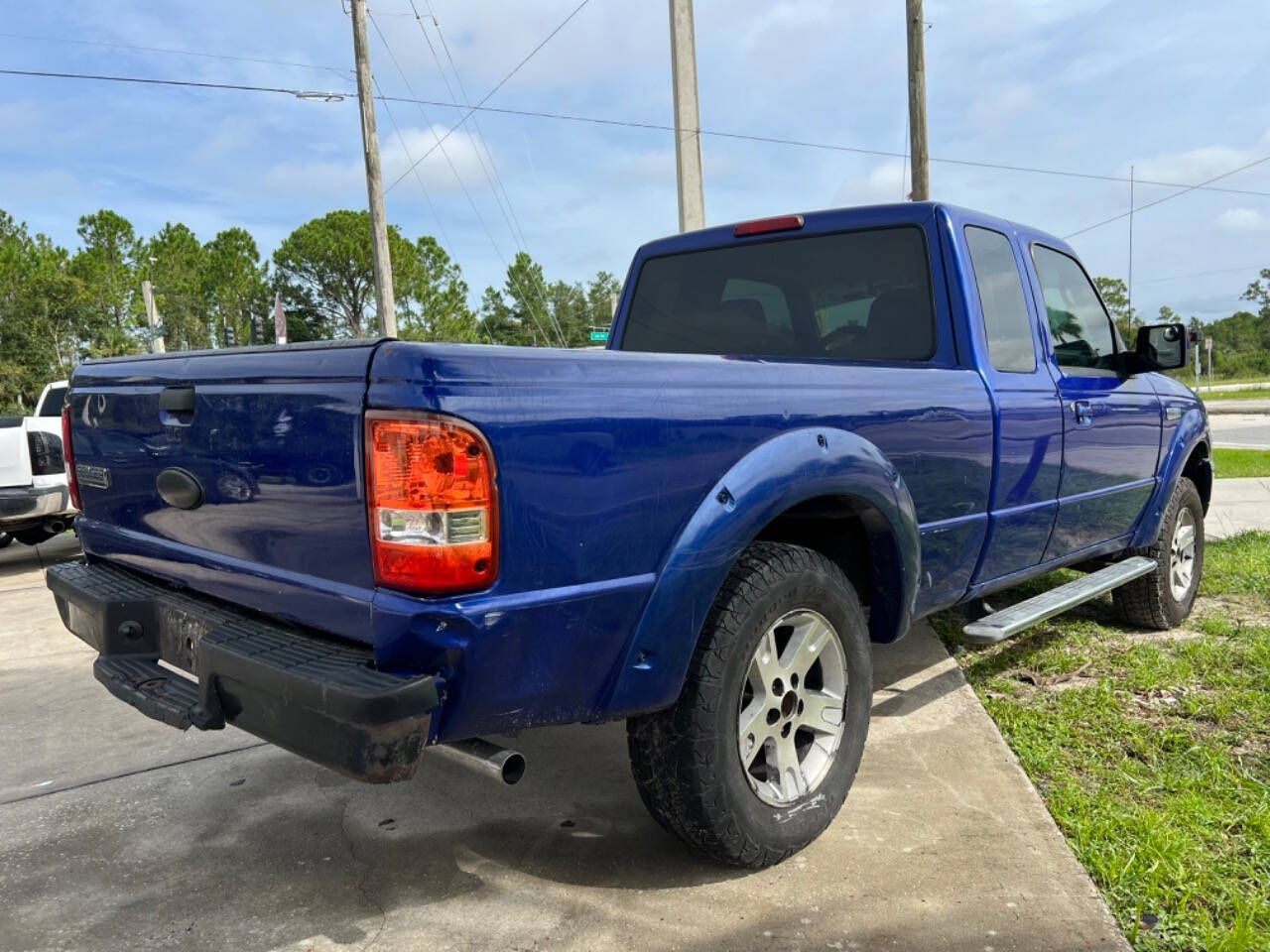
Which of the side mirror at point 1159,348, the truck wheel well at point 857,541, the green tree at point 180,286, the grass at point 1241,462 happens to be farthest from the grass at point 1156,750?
the green tree at point 180,286

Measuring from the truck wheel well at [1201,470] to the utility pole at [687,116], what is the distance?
A: 4.75 meters

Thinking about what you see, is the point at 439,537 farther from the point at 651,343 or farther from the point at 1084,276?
the point at 1084,276

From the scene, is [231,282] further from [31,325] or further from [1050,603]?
[1050,603]

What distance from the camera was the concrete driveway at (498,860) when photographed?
7.63 feet

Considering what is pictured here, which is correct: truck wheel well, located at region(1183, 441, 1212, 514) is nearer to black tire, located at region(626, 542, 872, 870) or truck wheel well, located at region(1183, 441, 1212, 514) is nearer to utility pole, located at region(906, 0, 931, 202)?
black tire, located at region(626, 542, 872, 870)

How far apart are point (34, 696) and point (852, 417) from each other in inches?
160

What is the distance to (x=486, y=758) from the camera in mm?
2111

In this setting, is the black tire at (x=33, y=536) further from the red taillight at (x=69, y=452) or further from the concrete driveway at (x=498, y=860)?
the red taillight at (x=69, y=452)

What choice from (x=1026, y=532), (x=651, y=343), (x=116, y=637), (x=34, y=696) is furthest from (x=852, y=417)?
(x=34, y=696)

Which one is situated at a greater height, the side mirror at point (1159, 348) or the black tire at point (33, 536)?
the side mirror at point (1159, 348)

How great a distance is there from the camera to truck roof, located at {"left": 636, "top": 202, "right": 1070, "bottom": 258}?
3.55 meters

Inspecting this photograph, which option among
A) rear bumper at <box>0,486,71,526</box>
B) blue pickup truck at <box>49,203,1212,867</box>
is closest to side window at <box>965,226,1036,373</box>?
blue pickup truck at <box>49,203,1212,867</box>

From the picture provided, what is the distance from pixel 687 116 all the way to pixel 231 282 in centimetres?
5253

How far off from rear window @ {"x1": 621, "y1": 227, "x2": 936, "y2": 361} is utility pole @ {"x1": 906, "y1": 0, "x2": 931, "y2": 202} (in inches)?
387
